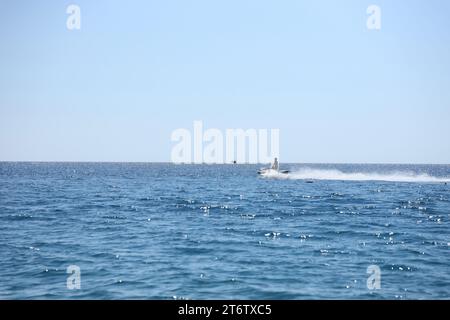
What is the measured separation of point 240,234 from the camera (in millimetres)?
30859

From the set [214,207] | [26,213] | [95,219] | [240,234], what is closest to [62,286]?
[240,234]

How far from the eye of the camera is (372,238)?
2958cm

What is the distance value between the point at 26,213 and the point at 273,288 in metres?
34.6

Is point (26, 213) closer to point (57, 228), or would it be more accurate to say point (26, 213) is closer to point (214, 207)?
point (57, 228)

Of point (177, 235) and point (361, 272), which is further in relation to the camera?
point (177, 235)

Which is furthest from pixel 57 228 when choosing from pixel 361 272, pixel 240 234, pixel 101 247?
pixel 361 272

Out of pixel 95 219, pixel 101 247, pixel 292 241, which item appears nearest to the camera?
pixel 101 247
